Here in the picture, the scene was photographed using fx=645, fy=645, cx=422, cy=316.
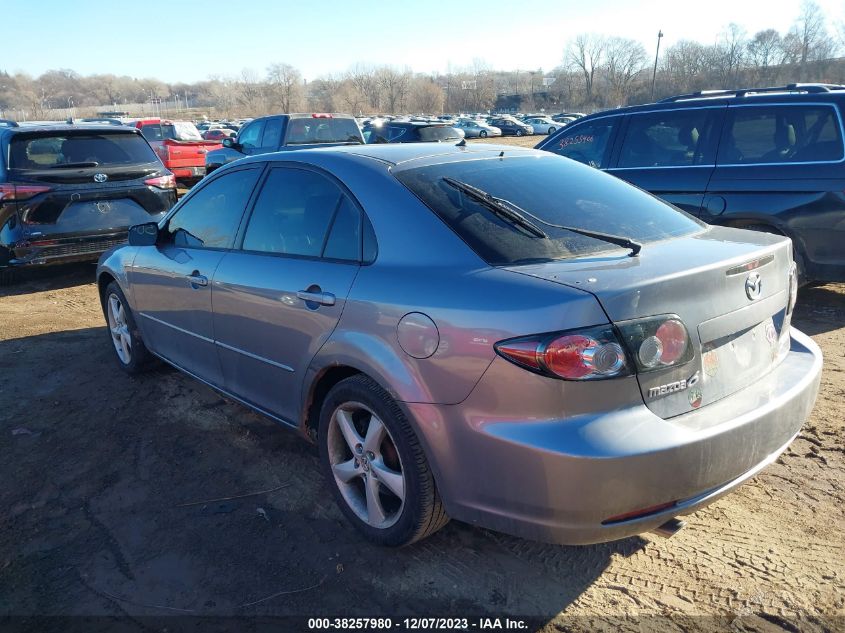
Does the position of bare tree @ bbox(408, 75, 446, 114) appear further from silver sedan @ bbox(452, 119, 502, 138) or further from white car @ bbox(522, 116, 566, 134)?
silver sedan @ bbox(452, 119, 502, 138)

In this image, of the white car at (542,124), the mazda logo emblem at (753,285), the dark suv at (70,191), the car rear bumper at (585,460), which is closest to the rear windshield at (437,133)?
the dark suv at (70,191)

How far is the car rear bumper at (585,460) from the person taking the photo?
2.08 metres

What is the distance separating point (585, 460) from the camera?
6.75ft

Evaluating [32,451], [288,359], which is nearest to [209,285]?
[288,359]

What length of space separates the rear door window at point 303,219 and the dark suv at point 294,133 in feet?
28.2

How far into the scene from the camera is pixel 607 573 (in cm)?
261

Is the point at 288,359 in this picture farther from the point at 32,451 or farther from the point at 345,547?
the point at 32,451

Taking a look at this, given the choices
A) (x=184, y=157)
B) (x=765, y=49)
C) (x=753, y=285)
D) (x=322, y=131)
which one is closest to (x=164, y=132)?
(x=184, y=157)

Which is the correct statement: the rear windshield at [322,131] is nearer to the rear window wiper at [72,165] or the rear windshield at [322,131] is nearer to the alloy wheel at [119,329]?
the rear window wiper at [72,165]

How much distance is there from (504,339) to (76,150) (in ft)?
23.4

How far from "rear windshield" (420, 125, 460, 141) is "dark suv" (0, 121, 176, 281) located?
6.84 metres

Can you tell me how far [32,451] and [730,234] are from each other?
4005 millimetres

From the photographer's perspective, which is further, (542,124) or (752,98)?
(542,124)

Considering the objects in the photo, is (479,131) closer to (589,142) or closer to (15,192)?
(589,142)
